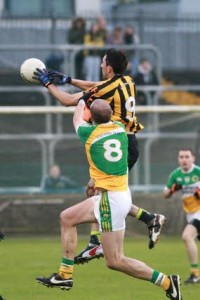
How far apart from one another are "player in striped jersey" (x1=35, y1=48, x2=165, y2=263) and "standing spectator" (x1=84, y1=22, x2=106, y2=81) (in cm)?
972

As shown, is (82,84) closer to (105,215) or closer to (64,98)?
(64,98)

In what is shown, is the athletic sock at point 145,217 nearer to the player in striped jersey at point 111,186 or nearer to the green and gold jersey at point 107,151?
the player in striped jersey at point 111,186

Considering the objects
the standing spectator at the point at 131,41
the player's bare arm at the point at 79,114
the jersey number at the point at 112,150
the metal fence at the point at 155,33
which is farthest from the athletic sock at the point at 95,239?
the metal fence at the point at 155,33

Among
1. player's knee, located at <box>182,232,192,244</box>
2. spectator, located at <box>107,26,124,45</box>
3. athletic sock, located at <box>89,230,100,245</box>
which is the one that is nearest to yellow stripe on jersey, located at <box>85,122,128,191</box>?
athletic sock, located at <box>89,230,100,245</box>

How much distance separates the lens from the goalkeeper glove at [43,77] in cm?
1292

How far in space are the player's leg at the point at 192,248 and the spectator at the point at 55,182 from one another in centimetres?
605

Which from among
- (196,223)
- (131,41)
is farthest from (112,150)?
(131,41)

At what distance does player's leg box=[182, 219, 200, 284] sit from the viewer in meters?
15.1

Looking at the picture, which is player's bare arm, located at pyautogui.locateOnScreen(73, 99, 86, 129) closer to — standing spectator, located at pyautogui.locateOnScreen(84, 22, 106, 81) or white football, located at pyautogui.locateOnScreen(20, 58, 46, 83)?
white football, located at pyautogui.locateOnScreen(20, 58, 46, 83)

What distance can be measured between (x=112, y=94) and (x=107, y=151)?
4.66 feet

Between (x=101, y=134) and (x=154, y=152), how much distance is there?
984cm

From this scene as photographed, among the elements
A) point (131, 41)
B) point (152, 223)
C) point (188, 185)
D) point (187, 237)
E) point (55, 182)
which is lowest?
point (55, 182)

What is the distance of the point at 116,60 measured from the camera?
1312 centimetres

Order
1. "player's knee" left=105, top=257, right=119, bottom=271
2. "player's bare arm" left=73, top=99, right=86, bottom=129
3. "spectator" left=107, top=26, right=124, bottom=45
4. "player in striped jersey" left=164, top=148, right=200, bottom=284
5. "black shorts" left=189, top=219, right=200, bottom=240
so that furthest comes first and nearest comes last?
1. "spectator" left=107, top=26, right=124, bottom=45
2. "player in striped jersey" left=164, top=148, right=200, bottom=284
3. "black shorts" left=189, top=219, right=200, bottom=240
4. "player's bare arm" left=73, top=99, right=86, bottom=129
5. "player's knee" left=105, top=257, right=119, bottom=271
